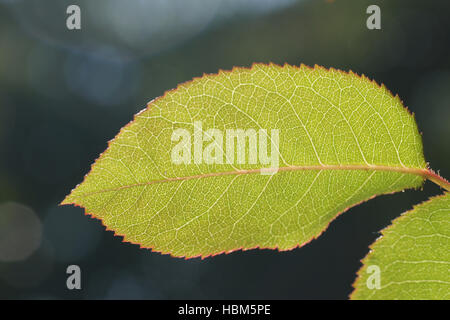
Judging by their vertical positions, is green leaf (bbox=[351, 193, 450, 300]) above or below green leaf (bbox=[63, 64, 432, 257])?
below

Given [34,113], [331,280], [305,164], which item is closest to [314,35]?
[331,280]

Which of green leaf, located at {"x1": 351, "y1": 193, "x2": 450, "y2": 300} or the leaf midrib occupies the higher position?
the leaf midrib

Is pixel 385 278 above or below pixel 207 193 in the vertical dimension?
below

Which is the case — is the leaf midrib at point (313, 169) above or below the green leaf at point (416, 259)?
above

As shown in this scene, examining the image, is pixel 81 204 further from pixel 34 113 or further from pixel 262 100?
pixel 34 113

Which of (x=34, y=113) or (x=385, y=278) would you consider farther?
(x=34, y=113)
